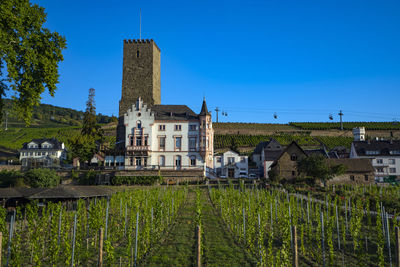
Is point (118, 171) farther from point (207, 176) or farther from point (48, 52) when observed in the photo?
point (48, 52)

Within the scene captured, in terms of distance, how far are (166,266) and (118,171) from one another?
3410 centimetres

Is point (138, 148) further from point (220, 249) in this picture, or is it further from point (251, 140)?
point (251, 140)

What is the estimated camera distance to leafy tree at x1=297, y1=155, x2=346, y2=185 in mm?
Result: 37625

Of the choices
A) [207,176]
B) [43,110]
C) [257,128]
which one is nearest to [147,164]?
[207,176]

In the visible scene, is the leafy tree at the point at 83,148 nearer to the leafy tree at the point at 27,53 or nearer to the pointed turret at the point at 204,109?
the pointed turret at the point at 204,109

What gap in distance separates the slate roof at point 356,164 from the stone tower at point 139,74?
3013cm

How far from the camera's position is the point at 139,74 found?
189 feet

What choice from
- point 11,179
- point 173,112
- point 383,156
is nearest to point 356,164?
point 383,156

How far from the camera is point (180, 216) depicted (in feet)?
75.5

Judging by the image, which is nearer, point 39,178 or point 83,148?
point 39,178

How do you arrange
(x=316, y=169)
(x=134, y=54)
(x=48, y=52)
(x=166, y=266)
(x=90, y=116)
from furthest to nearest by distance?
(x=90, y=116) → (x=134, y=54) → (x=316, y=169) → (x=48, y=52) → (x=166, y=266)

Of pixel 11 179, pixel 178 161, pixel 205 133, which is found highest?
pixel 205 133

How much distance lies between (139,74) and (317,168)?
34007mm

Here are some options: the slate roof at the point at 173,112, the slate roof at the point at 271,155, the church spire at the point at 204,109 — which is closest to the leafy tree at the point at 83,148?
the slate roof at the point at 173,112
